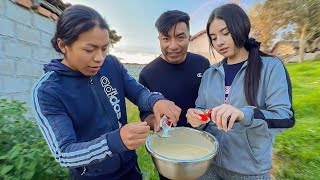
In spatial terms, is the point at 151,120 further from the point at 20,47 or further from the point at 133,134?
the point at 20,47

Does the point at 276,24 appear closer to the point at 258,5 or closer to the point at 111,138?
the point at 258,5

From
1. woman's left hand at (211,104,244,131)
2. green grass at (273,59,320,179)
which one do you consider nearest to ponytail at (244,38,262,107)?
woman's left hand at (211,104,244,131)

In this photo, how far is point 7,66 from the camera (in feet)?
9.08

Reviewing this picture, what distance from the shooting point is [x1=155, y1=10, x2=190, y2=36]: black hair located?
216cm

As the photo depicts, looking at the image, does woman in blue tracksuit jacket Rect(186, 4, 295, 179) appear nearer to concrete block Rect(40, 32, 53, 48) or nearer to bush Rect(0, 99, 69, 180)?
bush Rect(0, 99, 69, 180)

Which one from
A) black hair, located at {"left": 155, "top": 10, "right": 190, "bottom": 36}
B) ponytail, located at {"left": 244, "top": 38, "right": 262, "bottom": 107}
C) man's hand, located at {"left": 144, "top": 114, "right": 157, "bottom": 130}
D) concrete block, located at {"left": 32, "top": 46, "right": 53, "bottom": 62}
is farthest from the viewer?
concrete block, located at {"left": 32, "top": 46, "right": 53, "bottom": 62}

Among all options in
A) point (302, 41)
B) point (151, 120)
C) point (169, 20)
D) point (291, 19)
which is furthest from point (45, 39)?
point (302, 41)

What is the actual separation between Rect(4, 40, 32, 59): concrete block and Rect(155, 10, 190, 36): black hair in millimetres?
1604

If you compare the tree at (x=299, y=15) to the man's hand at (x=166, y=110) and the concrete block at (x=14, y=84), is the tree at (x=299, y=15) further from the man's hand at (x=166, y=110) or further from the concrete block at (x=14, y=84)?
the man's hand at (x=166, y=110)

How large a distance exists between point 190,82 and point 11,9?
2.05 metres

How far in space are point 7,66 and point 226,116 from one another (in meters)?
2.46

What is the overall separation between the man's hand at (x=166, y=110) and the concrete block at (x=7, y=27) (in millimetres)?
2042

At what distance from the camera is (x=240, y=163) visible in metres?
1.52

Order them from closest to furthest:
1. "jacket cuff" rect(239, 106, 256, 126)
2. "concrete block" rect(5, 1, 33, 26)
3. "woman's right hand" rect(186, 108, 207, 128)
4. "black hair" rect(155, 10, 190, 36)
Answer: "jacket cuff" rect(239, 106, 256, 126) → "woman's right hand" rect(186, 108, 207, 128) → "black hair" rect(155, 10, 190, 36) → "concrete block" rect(5, 1, 33, 26)
